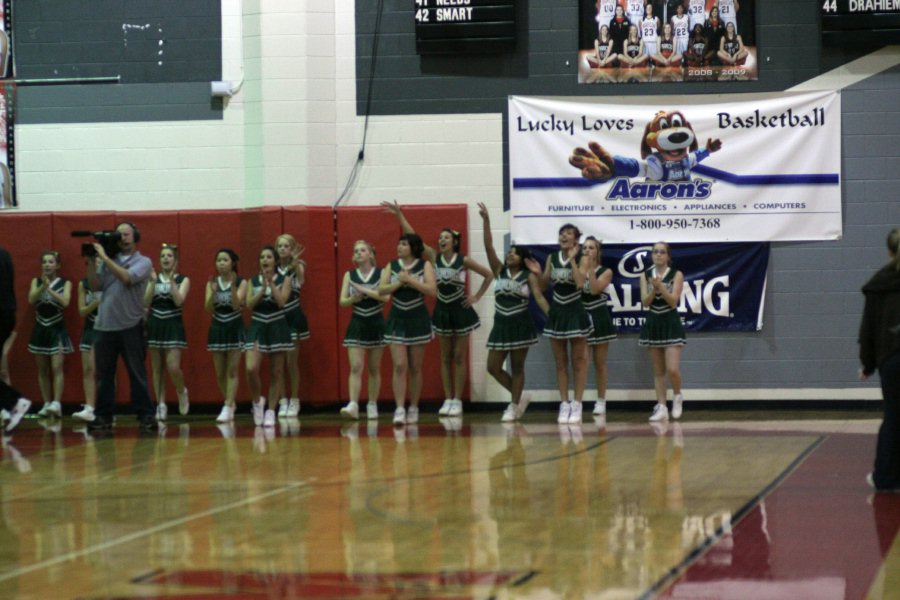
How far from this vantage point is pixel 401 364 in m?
11.6

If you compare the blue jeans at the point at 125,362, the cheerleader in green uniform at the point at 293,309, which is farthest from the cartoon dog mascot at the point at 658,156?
the blue jeans at the point at 125,362

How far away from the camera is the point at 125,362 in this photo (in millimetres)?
10680

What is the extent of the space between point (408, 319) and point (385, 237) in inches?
51.7

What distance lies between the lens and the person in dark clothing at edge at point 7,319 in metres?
10.2

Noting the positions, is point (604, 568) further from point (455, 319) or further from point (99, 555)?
point (455, 319)

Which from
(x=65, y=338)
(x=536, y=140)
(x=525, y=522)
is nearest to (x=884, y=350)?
(x=525, y=522)

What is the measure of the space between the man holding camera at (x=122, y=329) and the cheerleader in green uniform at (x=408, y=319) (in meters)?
2.19

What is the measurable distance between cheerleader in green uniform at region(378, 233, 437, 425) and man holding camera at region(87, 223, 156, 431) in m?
2.19

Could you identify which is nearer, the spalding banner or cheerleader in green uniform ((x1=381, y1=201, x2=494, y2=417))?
cheerleader in green uniform ((x1=381, y1=201, x2=494, y2=417))

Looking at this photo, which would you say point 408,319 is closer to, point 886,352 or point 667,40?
point 667,40

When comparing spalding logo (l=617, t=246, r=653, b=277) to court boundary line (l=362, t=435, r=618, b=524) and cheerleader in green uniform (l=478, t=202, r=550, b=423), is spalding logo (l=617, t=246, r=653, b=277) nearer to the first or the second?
cheerleader in green uniform (l=478, t=202, r=550, b=423)

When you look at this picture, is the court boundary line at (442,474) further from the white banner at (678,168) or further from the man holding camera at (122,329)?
the man holding camera at (122,329)

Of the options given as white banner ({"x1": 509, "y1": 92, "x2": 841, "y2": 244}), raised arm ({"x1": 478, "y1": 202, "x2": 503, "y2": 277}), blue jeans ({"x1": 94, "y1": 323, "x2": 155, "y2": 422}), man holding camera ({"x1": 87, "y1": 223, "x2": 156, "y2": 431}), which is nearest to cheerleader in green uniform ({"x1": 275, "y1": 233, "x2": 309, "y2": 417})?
man holding camera ({"x1": 87, "y1": 223, "x2": 156, "y2": 431})

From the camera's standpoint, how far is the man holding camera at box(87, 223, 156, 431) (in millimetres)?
10641
